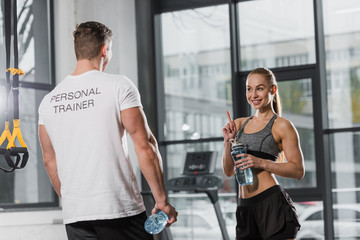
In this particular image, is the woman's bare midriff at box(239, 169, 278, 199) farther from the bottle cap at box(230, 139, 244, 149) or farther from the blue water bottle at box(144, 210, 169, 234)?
the blue water bottle at box(144, 210, 169, 234)

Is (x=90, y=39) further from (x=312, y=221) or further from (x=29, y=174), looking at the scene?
(x=312, y=221)

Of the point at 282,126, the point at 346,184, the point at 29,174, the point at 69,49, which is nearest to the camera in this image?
the point at 282,126

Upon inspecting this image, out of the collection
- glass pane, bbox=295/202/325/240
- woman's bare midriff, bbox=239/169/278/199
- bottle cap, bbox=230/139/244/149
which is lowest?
glass pane, bbox=295/202/325/240

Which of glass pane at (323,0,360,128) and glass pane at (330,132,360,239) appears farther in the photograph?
glass pane at (323,0,360,128)

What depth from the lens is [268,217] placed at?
2531 mm

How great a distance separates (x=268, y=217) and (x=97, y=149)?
36.5 inches

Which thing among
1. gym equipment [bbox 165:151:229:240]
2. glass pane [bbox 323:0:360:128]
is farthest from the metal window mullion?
gym equipment [bbox 165:151:229:240]

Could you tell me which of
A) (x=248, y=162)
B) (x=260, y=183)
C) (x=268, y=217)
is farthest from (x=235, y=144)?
(x=268, y=217)

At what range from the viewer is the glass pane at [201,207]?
5.98 metres

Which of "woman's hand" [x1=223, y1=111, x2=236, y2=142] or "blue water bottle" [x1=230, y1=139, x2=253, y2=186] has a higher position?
"woman's hand" [x1=223, y1=111, x2=236, y2=142]

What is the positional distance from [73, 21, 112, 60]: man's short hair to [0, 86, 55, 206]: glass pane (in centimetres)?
330

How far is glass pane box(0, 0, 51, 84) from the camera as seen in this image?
5.53 metres

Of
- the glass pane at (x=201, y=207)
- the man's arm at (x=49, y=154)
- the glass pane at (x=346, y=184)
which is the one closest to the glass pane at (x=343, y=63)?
the glass pane at (x=346, y=184)

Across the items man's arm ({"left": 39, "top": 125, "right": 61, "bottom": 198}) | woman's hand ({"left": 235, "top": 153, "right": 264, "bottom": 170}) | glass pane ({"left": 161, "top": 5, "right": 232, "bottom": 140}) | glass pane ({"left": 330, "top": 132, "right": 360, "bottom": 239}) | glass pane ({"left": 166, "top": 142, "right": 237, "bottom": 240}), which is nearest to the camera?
man's arm ({"left": 39, "top": 125, "right": 61, "bottom": 198})
